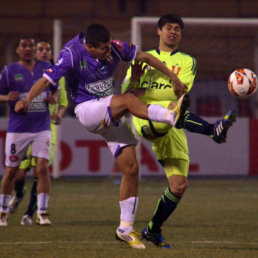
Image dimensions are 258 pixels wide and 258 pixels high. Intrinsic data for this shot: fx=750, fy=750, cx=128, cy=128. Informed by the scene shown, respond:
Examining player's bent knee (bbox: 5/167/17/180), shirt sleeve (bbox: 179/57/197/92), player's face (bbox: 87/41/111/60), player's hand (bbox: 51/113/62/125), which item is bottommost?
player's bent knee (bbox: 5/167/17/180)

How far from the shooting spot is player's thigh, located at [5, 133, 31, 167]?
26.6 feet

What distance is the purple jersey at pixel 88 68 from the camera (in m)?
6.03

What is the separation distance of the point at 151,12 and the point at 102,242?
1435cm

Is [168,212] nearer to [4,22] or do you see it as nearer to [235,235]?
[235,235]

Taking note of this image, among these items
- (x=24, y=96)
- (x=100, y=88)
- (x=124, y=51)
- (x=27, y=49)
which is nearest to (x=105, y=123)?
(x=100, y=88)

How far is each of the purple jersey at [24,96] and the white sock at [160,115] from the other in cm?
287

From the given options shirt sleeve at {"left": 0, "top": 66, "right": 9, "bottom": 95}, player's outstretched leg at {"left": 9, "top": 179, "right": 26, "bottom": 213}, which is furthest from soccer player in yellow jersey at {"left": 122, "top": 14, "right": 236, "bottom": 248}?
player's outstretched leg at {"left": 9, "top": 179, "right": 26, "bottom": 213}

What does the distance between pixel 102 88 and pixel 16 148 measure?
2.35 meters

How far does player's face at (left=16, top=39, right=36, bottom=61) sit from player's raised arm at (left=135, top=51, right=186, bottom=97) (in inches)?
91.7

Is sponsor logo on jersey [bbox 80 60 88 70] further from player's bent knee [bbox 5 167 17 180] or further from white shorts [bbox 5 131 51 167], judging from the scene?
player's bent knee [bbox 5 167 17 180]

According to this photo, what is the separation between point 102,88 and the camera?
20.0ft

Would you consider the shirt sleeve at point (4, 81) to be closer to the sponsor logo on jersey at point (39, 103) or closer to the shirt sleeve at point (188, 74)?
the sponsor logo on jersey at point (39, 103)

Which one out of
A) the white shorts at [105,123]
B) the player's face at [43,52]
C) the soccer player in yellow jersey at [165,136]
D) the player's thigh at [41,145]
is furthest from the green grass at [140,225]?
the player's face at [43,52]

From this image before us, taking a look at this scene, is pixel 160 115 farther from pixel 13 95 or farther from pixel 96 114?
pixel 13 95
